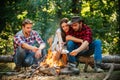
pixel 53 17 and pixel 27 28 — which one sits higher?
pixel 53 17

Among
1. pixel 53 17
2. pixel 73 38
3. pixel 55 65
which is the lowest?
pixel 55 65

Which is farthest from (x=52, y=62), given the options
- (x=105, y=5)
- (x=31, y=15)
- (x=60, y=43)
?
(x=105, y=5)

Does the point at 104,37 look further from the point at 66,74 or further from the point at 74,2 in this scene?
the point at 66,74

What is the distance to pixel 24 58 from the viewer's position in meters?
6.84

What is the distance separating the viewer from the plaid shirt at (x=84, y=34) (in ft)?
22.3

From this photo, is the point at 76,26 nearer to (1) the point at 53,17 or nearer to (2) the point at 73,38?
(2) the point at 73,38

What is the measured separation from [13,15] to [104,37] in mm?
4100

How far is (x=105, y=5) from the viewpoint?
1240 centimetres

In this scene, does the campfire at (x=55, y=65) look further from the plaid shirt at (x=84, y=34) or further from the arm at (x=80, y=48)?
the plaid shirt at (x=84, y=34)

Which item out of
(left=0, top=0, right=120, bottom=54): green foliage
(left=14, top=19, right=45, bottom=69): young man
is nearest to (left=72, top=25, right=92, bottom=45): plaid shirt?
(left=14, top=19, right=45, bottom=69): young man

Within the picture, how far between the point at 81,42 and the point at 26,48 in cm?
142

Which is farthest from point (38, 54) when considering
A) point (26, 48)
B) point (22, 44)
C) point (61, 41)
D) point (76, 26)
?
point (76, 26)

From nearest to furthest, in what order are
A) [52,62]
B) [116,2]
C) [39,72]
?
[39,72], [52,62], [116,2]

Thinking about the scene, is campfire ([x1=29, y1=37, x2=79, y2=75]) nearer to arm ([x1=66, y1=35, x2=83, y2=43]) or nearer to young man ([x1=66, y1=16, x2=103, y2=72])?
young man ([x1=66, y1=16, x2=103, y2=72])
